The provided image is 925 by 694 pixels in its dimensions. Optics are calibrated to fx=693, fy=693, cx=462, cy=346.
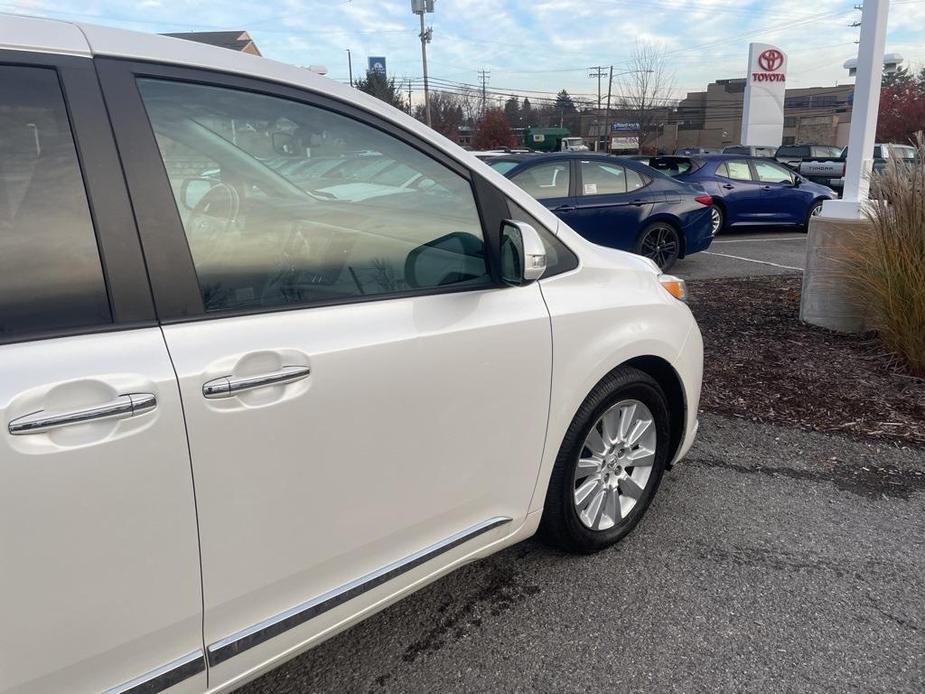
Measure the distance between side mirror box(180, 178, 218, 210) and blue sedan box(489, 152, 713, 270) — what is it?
248 inches

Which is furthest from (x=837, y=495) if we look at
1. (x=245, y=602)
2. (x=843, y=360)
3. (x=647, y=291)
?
(x=245, y=602)

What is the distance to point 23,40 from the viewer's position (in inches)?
57.6

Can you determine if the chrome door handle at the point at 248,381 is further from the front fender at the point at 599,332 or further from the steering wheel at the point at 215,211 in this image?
the front fender at the point at 599,332

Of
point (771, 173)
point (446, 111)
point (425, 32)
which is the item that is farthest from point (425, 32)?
point (771, 173)

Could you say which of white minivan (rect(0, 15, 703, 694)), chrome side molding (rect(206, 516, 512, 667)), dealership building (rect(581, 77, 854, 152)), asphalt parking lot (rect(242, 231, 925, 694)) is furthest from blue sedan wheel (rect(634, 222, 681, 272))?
dealership building (rect(581, 77, 854, 152))

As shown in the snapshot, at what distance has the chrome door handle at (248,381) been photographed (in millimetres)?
1545

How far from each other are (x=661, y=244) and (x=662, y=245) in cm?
2

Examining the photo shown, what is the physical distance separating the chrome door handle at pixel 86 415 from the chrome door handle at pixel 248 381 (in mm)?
127

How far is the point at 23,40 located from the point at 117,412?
2.67ft

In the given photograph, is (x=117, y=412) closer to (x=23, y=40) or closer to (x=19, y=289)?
(x=19, y=289)

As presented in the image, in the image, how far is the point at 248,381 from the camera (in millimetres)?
1597

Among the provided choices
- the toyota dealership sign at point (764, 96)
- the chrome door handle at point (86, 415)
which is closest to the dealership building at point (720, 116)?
the toyota dealership sign at point (764, 96)

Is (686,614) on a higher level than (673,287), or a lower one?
lower

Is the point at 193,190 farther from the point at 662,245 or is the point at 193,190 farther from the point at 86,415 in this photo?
the point at 662,245
